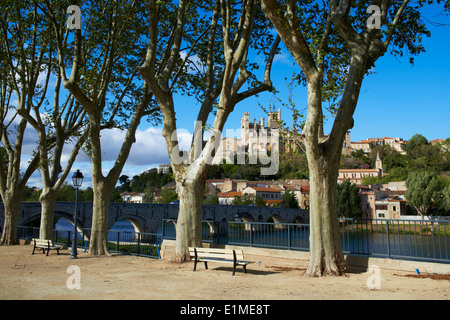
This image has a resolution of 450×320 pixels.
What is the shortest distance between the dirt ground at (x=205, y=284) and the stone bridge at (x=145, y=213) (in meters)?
19.2

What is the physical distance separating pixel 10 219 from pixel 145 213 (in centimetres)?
3317

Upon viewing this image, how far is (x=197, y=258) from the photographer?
9336 mm

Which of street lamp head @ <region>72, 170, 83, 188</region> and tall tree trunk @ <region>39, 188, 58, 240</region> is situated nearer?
street lamp head @ <region>72, 170, 83, 188</region>

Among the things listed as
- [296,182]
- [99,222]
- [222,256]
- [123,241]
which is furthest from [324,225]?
[296,182]

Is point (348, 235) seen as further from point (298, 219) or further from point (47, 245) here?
point (298, 219)

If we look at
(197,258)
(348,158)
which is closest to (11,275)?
(197,258)

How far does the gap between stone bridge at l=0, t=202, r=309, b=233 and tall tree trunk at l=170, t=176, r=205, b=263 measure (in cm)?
1802

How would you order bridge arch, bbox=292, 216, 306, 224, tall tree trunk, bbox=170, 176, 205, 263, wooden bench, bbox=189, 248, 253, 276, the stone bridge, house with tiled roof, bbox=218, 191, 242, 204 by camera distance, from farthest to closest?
1. house with tiled roof, bbox=218, 191, 242, 204
2. bridge arch, bbox=292, 216, 306, 224
3. the stone bridge
4. tall tree trunk, bbox=170, 176, 205, 263
5. wooden bench, bbox=189, 248, 253, 276

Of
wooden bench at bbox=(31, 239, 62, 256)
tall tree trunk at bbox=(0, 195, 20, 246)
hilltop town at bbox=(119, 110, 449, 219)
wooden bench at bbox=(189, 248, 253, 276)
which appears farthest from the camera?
hilltop town at bbox=(119, 110, 449, 219)

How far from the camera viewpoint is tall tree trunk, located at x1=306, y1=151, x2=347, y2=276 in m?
8.14

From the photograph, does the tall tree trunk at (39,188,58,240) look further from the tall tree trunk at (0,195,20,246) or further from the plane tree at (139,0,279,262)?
the plane tree at (139,0,279,262)

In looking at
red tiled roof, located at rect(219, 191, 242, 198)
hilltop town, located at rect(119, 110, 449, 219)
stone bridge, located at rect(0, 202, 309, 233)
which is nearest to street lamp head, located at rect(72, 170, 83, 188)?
stone bridge, located at rect(0, 202, 309, 233)

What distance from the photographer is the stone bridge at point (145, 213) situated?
37.8m
